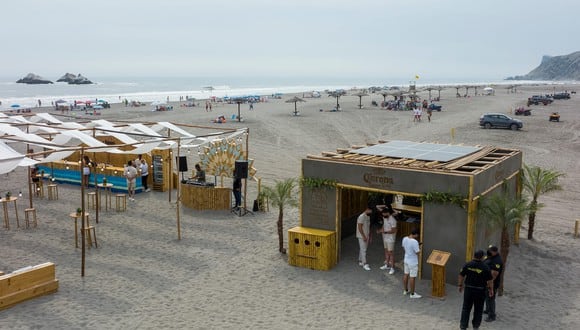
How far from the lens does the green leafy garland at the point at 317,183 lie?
10.8m

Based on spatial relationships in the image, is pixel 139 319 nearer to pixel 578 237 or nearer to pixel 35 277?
pixel 35 277

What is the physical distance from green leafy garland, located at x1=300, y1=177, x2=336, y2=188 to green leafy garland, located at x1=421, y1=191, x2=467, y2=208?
1.92 m

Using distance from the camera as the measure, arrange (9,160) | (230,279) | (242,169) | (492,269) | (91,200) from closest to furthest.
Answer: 1. (492,269)
2. (230,279)
3. (9,160)
4. (242,169)
5. (91,200)

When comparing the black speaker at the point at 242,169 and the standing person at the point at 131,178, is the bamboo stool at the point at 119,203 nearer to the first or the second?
the standing person at the point at 131,178

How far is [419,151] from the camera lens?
12000mm

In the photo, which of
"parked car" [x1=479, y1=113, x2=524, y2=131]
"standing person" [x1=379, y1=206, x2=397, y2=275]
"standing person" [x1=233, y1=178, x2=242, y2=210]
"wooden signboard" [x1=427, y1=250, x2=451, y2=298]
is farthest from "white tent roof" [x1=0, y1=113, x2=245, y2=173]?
"parked car" [x1=479, y1=113, x2=524, y2=131]

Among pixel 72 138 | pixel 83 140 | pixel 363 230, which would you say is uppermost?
pixel 83 140

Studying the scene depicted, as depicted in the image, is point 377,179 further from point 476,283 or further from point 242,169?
point 242,169

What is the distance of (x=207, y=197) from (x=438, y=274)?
8188 mm

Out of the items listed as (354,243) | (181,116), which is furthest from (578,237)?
(181,116)

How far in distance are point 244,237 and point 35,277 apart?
16.8ft

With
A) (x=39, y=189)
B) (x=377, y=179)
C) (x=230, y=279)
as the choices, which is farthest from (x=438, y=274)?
(x=39, y=189)

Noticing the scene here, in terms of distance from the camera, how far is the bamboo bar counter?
15562mm

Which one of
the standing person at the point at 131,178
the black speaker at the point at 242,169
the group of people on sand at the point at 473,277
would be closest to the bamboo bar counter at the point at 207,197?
the black speaker at the point at 242,169
